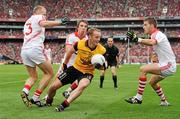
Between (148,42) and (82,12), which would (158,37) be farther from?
(82,12)

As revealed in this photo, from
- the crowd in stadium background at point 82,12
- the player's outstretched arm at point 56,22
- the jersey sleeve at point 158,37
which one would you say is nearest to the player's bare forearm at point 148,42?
the jersey sleeve at point 158,37

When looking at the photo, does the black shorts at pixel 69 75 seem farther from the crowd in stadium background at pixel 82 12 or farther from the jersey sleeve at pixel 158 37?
the crowd in stadium background at pixel 82 12

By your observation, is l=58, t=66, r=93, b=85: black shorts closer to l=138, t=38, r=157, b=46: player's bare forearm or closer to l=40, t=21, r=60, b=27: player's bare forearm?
l=40, t=21, r=60, b=27: player's bare forearm

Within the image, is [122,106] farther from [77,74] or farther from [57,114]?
[57,114]

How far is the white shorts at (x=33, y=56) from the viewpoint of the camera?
11.5 m

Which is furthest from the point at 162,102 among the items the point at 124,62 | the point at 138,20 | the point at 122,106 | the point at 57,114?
the point at 138,20

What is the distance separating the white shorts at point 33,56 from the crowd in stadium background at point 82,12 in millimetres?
60504

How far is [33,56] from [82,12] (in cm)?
6911

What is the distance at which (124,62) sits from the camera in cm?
6806

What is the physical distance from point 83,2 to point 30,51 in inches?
2800

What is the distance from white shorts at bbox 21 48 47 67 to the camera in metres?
11.5

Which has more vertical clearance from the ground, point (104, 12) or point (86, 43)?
point (86, 43)

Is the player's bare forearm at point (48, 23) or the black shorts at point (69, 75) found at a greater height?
the player's bare forearm at point (48, 23)

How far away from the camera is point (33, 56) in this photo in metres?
11.5
